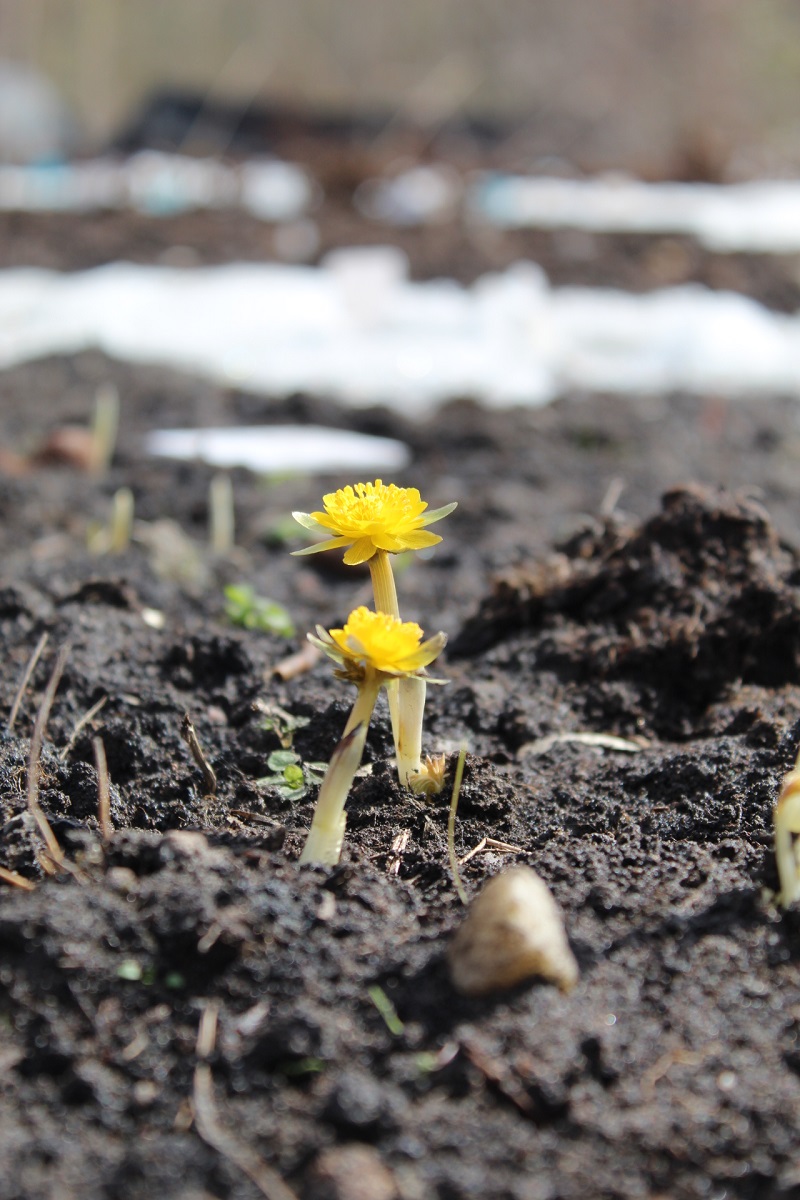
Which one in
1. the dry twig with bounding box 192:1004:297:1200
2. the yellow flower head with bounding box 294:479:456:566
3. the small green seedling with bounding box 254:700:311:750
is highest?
the yellow flower head with bounding box 294:479:456:566

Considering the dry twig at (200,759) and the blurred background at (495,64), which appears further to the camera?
the blurred background at (495,64)

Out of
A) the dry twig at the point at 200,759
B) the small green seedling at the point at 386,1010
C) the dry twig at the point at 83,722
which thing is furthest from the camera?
the dry twig at the point at 83,722

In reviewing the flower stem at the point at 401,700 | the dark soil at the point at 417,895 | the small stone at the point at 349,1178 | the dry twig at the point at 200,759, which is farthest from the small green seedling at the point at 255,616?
the small stone at the point at 349,1178

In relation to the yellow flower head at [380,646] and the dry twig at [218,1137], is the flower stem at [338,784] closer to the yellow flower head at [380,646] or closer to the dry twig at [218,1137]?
the yellow flower head at [380,646]

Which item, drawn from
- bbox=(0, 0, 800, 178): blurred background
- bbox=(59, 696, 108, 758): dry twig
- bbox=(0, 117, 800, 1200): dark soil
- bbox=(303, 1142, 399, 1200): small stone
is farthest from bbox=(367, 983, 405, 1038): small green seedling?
bbox=(0, 0, 800, 178): blurred background

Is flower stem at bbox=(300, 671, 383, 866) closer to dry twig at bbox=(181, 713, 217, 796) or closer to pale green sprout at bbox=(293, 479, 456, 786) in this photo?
pale green sprout at bbox=(293, 479, 456, 786)

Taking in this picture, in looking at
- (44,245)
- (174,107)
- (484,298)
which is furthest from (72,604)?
(174,107)

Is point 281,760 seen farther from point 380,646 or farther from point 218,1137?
point 218,1137
